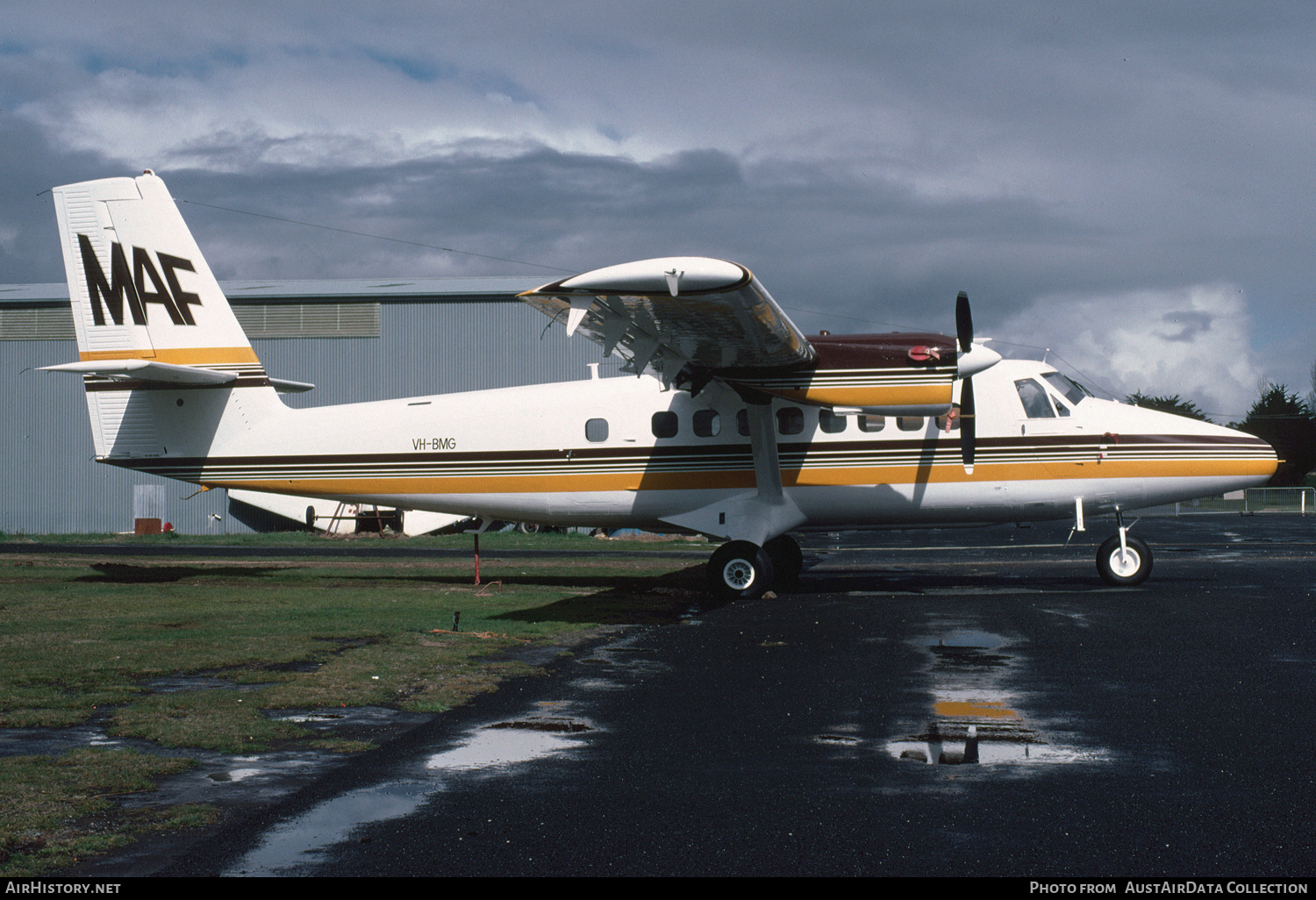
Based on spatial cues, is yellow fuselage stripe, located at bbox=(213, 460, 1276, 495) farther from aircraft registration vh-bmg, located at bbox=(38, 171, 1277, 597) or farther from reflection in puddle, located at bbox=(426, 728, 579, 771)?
reflection in puddle, located at bbox=(426, 728, 579, 771)

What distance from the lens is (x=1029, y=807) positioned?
5.38 metres

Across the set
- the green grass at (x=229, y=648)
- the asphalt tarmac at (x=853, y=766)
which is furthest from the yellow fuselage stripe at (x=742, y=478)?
the asphalt tarmac at (x=853, y=766)

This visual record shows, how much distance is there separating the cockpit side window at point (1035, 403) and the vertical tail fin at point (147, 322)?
12593 millimetres

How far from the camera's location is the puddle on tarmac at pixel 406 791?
478cm

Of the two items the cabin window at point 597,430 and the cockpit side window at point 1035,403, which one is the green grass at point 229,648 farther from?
the cockpit side window at point 1035,403

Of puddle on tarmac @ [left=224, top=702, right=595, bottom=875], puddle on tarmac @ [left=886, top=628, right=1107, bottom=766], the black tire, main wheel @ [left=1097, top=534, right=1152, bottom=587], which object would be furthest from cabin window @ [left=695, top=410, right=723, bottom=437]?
puddle on tarmac @ [left=224, top=702, right=595, bottom=875]

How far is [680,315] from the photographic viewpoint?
13.6 m

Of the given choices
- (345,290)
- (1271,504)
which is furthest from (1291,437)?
(345,290)

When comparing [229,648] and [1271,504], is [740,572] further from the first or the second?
[1271,504]

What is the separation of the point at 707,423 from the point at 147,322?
9553 millimetres

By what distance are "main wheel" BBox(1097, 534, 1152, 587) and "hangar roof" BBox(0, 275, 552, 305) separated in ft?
94.0

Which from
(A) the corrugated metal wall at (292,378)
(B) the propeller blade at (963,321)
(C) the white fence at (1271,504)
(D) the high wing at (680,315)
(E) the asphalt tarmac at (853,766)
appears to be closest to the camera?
(E) the asphalt tarmac at (853,766)

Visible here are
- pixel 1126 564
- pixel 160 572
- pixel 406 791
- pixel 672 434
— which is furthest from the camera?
pixel 160 572

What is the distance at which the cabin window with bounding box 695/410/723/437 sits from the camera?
56.9 feet
